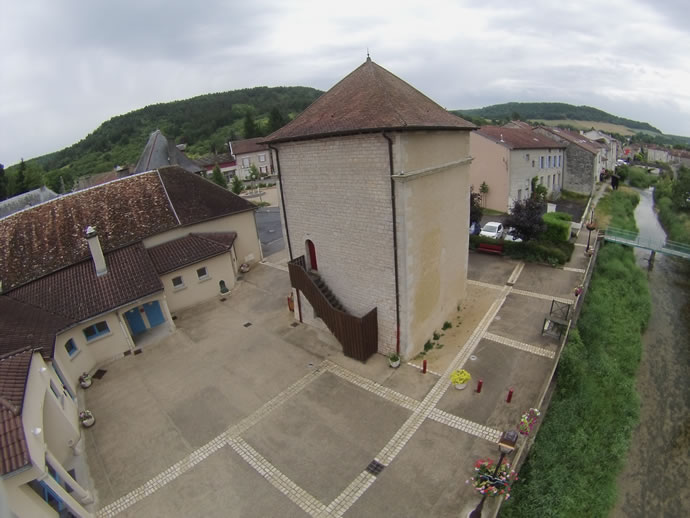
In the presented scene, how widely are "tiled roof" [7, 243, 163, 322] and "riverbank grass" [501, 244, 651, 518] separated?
15528mm

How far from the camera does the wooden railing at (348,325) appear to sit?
1290cm

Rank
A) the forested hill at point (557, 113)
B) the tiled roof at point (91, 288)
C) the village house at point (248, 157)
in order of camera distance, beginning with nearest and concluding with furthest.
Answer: the tiled roof at point (91, 288)
the village house at point (248, 157)
the forested hill at point (557, 113)

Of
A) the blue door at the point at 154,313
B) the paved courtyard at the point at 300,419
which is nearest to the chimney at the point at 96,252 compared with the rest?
the blue door at the point at 154,313

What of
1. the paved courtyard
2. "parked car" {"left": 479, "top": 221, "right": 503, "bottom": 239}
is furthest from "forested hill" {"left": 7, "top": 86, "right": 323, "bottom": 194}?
the paved courtyard

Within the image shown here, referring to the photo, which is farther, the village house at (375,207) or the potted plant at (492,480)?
the village house at (375,207)

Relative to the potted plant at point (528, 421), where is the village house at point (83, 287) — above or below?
above

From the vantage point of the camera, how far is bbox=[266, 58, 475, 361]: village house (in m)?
11.3

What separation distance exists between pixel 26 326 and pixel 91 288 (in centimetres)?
304

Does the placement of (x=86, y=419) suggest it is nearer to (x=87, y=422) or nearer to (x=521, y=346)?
(x=87, y=422)

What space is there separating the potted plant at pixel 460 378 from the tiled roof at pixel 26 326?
13.2 metres

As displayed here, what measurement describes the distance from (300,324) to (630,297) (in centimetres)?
1781

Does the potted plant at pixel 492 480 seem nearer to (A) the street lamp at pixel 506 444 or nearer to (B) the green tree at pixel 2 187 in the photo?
(A) the street lamp at pixel 506 444

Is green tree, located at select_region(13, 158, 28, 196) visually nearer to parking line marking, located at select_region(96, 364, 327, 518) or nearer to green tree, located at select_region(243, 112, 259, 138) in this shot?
green tree, located at select_region(243, 112, 259, 138)

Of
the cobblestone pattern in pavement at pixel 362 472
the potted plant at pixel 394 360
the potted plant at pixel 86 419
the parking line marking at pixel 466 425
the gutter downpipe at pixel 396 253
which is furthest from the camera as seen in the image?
the potted plant at pixel 394 360
